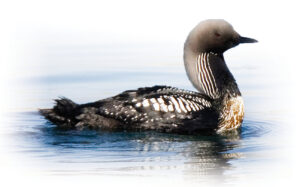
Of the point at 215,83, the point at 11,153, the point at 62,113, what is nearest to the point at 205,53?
the point at 215,83

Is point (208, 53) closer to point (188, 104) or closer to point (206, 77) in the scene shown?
point (206, 77)

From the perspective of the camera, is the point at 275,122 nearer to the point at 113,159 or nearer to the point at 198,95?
the point at 198,95

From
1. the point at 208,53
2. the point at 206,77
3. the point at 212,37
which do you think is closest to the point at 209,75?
the point at 206,77

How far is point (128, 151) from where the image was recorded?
7.57m

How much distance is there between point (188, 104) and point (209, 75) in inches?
21.3

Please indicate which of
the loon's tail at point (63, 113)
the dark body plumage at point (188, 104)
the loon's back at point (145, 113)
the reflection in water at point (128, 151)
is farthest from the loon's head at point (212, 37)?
the loon's tail at point (63, 113)

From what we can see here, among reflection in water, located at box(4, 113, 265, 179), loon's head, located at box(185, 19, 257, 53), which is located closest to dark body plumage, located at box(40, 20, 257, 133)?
loon's head, located at box(185, 19, 257, 53)

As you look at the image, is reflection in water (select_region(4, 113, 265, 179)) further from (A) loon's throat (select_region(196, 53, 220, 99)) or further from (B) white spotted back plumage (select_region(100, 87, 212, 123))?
(A) loon's throat (select_region(196, 53, 220, 99))

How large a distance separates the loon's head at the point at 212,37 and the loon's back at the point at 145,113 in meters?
0.58

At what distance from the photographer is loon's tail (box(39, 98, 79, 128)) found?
333 inches

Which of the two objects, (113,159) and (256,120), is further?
(256,120)

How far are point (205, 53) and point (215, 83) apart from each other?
1.11 ft

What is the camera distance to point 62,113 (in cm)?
851

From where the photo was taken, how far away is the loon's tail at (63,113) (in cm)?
847
